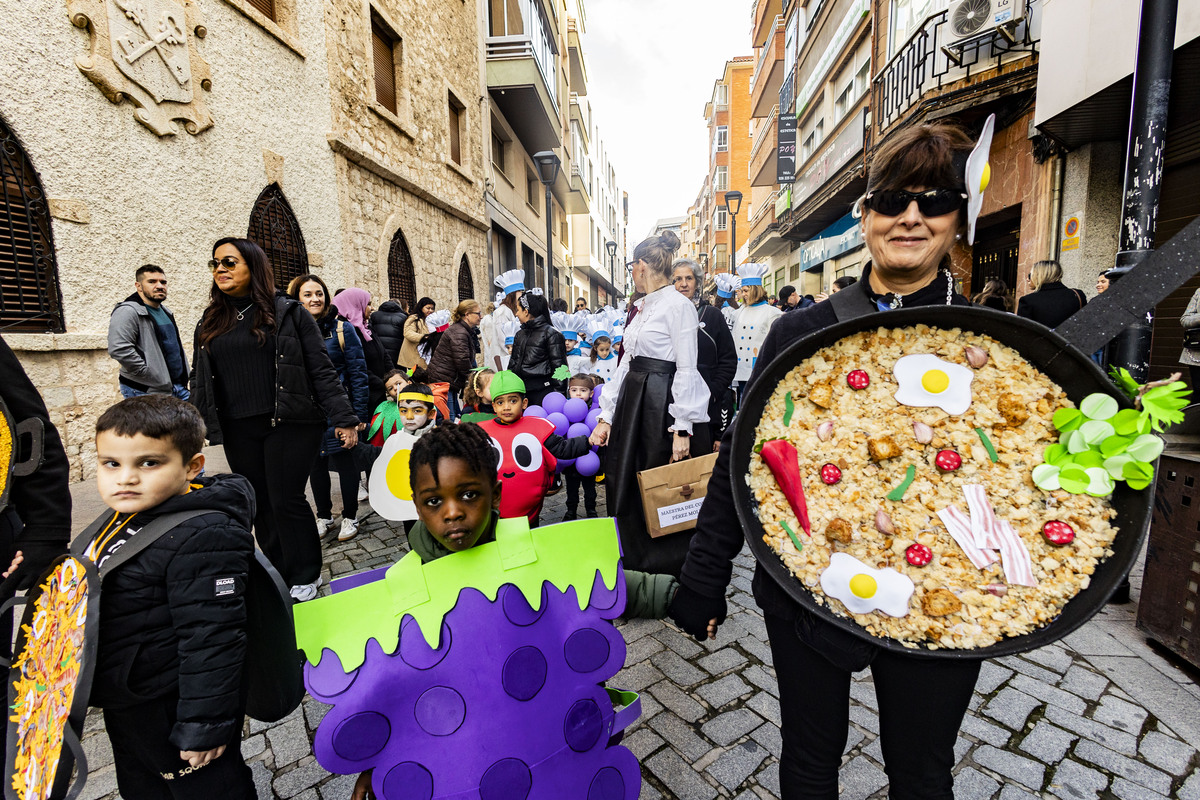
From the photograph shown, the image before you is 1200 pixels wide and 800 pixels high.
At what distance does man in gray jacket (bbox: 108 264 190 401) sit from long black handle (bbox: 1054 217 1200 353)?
491 cm

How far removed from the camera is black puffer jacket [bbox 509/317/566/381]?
5520mm

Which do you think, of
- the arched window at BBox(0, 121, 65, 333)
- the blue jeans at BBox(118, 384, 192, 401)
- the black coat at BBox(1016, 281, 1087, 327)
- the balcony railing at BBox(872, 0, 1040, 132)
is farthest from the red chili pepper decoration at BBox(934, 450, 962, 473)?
the balcony railing at BBox(872, 0, 1040, 132)

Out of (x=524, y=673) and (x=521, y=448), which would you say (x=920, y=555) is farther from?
(x=521, y=448)

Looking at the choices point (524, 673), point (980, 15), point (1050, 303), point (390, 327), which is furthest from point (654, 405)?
point (980, 15)

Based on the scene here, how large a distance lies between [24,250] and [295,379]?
158 inches

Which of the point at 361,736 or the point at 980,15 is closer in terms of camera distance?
the point at 361,736

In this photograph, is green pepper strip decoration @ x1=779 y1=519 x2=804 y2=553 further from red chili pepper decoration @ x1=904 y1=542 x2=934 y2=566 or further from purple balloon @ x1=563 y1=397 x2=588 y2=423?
purple balloon @ x1=563 y1=397 x2=588 y2=423

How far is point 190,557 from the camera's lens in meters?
1.40

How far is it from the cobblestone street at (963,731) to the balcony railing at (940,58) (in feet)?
29.4

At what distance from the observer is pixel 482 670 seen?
1.30 metres

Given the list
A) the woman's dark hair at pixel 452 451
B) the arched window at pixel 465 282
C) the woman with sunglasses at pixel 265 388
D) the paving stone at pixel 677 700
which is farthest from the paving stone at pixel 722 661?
the arched window at pixel 465 282

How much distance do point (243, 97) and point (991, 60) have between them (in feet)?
35.1

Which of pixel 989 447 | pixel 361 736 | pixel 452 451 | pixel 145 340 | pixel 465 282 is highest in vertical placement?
pixel 465 282

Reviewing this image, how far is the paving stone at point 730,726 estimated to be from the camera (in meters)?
2.11
